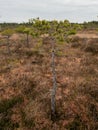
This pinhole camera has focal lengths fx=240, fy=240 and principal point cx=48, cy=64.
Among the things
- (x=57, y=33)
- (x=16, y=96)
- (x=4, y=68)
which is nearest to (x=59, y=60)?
(x=4, y=68)

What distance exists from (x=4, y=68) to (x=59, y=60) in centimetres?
479

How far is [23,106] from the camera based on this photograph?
1145 centimetres

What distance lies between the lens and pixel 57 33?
1040 centimetres

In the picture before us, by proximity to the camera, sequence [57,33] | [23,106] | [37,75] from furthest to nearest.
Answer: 1. [37,75]
2. [23,106]
3. [57,33]

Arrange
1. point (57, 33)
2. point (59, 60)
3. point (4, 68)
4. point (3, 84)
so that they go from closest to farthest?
point (57, 33) < point (3, 84) < point (4, 68) < point (59, 60)

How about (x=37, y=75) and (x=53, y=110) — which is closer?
Answer: (x=53, y=110)

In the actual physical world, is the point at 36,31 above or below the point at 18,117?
above

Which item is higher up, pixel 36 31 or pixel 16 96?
pixel 36 31

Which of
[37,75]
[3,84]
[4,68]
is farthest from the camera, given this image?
[4,68]

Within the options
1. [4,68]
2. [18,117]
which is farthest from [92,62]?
[18,117]

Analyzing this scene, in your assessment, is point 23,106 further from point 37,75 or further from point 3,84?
point 37,75

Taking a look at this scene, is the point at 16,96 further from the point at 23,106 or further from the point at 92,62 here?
the point at 92,62

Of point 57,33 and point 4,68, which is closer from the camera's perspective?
point 57,33

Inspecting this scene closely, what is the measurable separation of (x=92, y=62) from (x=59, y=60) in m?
2.86
